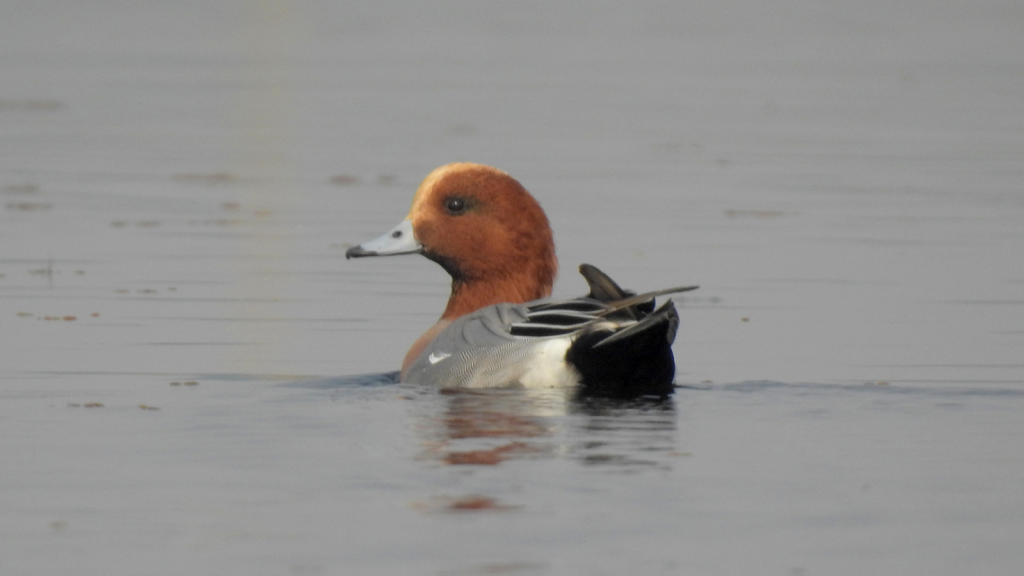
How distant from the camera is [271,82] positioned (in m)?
28.8

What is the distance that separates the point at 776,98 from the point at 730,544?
21370 mm

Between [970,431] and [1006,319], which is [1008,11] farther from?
[970,431]

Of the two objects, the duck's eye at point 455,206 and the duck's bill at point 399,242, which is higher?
the duck's eye at point 455,206

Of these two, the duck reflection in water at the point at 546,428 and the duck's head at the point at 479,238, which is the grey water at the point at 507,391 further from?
the duck's head at the point at 479,238

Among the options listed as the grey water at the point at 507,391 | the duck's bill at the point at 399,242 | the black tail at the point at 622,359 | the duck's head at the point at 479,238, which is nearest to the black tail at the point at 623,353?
the black tail at the point at 622,359

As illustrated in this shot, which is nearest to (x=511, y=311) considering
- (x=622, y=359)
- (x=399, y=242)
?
(x=622, y=359)

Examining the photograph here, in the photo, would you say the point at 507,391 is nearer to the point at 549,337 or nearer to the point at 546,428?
the point at 549,337

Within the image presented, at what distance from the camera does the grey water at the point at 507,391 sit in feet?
18.5

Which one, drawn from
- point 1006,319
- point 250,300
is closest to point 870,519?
point 1006,319

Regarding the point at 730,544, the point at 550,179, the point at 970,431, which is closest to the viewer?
the point at 730,544

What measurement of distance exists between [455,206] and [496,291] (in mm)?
477

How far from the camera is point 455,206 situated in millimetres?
9281

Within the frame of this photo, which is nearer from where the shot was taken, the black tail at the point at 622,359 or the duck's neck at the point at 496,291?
the black tail at the point at 622,359

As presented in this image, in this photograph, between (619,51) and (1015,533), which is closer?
(1015,533)
